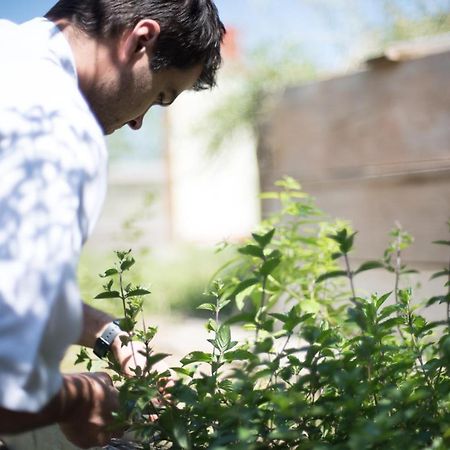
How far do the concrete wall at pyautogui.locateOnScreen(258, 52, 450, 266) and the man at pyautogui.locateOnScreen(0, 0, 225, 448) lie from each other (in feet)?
8.60

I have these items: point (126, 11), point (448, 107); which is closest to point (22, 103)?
point (126, 11)

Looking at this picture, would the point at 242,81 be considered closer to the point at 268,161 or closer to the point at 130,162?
the point at 268,161

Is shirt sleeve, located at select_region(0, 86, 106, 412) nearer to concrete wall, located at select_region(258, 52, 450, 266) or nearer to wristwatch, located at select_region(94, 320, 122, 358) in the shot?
wristwatch, located at select_region(94, 320, 122, 358)

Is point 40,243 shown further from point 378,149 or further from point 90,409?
point 378,149

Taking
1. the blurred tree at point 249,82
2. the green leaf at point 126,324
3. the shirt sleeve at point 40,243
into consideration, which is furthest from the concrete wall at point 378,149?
the shirt sleeve at point 40,243

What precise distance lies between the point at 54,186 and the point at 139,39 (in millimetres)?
621

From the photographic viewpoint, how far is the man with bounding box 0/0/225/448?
112cm

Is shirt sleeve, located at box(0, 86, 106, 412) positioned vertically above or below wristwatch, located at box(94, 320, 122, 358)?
above

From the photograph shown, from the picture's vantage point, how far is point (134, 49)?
168 cm

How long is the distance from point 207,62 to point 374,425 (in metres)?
1.15

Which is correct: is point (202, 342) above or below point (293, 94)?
below

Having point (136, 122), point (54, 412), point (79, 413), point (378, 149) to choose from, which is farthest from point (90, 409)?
point (378, 149)

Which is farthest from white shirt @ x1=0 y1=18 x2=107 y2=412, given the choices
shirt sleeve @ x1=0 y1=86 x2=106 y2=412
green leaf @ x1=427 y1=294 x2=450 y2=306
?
green leaf @ x1=427 y1=294 x2=450 y2=306

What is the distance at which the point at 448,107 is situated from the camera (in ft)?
13.2
